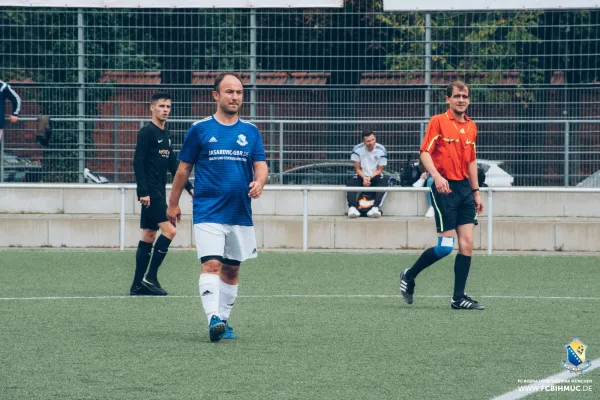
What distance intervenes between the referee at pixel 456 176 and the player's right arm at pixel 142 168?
2.80 m

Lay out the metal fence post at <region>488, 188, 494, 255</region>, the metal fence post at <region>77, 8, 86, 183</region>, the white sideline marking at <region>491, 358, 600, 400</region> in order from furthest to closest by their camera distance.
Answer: the metal fence post at <region>77, 8, 86, 183</region> < the metal fence post at <region>488, 188, 494, 255</region> < the white sideline marking at <region>491, 358, 600, 400</region>

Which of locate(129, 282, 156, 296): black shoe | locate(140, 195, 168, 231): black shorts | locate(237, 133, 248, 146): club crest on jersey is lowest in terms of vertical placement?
locate(129, 282, 156, 296): black shoe

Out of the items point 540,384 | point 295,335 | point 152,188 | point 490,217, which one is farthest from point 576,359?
point 490,217

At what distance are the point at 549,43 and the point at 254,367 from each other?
12.8 m

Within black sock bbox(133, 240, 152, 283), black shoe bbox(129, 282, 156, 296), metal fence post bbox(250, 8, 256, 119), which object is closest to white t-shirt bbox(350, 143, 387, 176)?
metal fence post bbox(250, 8, 256, 119)

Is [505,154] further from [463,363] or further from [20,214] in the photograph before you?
[463,363]

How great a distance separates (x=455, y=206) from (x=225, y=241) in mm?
2634

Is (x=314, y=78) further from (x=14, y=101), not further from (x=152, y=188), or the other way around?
(x=152, y=188)

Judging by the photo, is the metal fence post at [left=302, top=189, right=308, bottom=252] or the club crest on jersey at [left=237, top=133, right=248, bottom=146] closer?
the club crest on jersey at [left=237, top=133, right=248, bottom=146]

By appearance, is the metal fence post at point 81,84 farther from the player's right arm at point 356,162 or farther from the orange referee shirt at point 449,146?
the orange referee shirt at point 449,146

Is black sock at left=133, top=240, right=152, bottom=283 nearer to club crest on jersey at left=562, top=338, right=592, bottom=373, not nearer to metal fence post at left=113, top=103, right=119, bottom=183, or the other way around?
club crest on jersey at left=562, top=338, right=592, bottom=373

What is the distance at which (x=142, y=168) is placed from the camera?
1095 cm

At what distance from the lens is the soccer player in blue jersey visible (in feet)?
25.9

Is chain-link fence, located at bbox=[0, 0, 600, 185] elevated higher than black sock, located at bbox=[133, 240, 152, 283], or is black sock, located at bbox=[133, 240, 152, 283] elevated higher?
chain-link fence, located at bbox=[0, 0, 600, 185]
